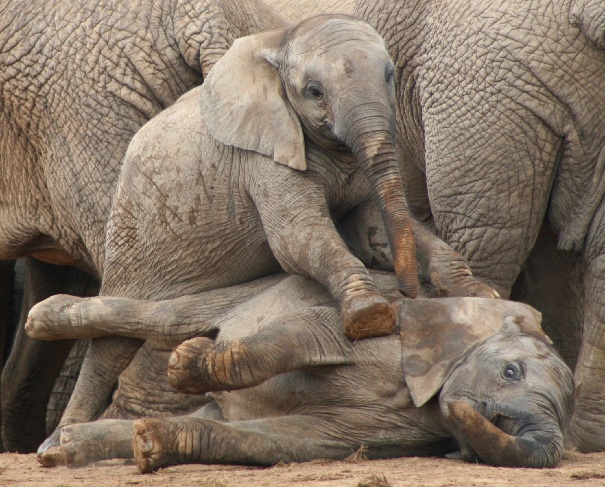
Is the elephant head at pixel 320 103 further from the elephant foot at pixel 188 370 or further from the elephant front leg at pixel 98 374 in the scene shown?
the elephant front leg at pixel 98 374

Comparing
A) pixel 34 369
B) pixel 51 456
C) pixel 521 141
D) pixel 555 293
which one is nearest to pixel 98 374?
pixel 51 456

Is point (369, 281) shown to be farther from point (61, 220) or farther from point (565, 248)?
point (61, 220)

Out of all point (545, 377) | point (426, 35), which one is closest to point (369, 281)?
point (545, 377)

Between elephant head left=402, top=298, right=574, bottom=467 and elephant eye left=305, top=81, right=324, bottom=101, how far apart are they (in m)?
0.74

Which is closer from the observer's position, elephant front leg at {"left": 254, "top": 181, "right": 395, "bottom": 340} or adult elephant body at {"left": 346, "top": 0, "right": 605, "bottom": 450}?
elephant front leg at {"left": 254, "top": 181, "right": 395, "bottom": 340}

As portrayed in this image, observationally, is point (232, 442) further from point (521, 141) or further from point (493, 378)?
point (521, 141)

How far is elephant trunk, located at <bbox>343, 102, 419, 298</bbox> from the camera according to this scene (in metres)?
4.79

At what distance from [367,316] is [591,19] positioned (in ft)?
4.69

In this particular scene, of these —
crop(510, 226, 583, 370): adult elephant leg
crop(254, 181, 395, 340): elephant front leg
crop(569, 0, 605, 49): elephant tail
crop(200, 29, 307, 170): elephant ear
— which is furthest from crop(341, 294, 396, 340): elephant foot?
crop(510, 226, 583, 370): adult elephant leg

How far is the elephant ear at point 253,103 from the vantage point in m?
5.11

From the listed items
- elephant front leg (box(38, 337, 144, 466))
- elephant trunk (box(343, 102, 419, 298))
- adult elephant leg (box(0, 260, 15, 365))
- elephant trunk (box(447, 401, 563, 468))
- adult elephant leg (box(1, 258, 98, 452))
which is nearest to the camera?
elephant trunk (box(447, 401, 563, 468))

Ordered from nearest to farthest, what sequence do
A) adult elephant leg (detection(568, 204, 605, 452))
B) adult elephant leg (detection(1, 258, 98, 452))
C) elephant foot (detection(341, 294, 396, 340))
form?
elephant foot (detection(341, 294, 396, 340)) < adult elephant leg (detection(568, 204, 605, 452)) < adult elephant leg (detection(1, 258, 98, 452))

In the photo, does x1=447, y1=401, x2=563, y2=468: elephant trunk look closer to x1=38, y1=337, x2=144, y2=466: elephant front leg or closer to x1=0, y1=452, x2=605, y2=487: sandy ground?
x1=0, y1=452, x2=605, y2=487: sandy ground

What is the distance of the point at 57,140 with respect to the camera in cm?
641
